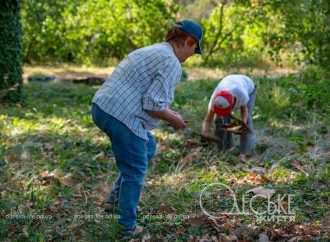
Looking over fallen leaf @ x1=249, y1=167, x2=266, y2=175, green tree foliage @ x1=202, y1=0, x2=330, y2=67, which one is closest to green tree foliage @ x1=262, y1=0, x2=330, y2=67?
green tree foliage @ x1=202, y1=0, x2=330, y2=67

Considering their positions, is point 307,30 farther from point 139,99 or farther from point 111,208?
point 139,99

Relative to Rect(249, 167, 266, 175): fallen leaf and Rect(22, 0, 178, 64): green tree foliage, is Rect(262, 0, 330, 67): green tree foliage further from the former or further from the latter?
Rect(249, 167, 266, 175): fallen leaf

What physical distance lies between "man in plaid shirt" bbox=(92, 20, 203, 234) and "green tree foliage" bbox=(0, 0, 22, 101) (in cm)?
517

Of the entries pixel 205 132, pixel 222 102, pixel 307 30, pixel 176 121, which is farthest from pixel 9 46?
pixel 176 121

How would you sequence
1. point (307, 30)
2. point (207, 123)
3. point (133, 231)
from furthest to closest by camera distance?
1. point (307, 30)
2. point (207, 123)
3. point (133, 231)

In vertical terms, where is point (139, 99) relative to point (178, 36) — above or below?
below

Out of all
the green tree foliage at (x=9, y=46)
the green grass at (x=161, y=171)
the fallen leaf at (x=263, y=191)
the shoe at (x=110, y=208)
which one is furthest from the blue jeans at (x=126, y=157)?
the green tree foliage at (x=9, y=46)

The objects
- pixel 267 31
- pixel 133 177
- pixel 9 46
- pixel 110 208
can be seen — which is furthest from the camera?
pixel 267 31

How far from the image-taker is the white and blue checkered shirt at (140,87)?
376cm

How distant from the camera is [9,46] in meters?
8.79

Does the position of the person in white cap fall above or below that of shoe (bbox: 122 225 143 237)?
above

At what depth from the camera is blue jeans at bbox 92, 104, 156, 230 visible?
386cm

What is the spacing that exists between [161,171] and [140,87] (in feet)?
6.31

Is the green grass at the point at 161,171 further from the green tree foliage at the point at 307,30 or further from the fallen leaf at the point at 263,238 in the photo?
the green tree foliage at the point at 307,30
